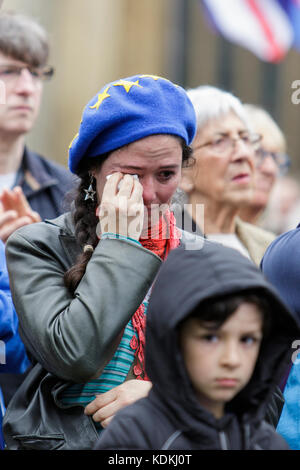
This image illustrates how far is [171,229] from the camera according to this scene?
2.66 metres

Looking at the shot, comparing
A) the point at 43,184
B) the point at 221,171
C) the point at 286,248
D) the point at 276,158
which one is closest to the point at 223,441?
the point at 286,248

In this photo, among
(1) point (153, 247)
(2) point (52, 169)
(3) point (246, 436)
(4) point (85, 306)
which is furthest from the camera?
(2) point (52, 169)

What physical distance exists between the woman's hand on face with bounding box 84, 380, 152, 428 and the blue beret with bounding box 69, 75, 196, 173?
0.73 metres

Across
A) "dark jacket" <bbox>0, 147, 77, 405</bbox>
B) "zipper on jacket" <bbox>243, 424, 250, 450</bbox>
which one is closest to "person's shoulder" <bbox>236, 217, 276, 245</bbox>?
"dark jacket" <bbox>0, 147, 77, 405</bbox>

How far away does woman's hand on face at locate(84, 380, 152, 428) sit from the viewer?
2.30 meters

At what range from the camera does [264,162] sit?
193 inches

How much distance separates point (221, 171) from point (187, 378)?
82.0 inches

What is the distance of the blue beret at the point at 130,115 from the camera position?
2.47 meters

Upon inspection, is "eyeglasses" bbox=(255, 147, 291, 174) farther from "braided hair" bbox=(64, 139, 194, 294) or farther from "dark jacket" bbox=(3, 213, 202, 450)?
"dark jacket" bbox=(3, 213, 202, 450)

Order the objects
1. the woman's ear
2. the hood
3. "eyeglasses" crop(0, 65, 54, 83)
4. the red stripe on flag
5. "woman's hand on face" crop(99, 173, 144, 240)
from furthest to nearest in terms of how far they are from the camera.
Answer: the red stripe on flag, "eyeglasses" crop(0, 65, 54, 83), the woman's ear, "woman's hand on face" crop(99, 173, 144, 240), the hood

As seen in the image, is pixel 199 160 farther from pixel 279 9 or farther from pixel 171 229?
pixel 279 9

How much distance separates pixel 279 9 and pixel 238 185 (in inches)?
318

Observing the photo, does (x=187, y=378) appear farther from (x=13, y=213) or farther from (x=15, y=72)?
(x=15, y=72)
